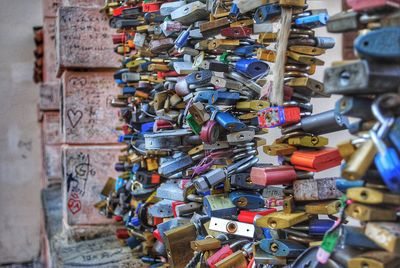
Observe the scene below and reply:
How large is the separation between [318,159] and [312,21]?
35 centimetres

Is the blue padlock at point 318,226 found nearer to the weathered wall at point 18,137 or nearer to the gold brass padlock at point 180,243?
the gold brass padlock at point 180,243

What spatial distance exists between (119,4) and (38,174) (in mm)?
4888

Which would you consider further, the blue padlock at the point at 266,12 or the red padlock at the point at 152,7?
the red padlock at the point at 152,7

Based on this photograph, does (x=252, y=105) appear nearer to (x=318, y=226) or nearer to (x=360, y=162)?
(x=318, y=226)

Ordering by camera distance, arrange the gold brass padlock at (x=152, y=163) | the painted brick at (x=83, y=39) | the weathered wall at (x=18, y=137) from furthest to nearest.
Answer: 1. the weathered wall at (x=18, y=137)
2. the painted brick at (x=83, y=39)
3. the gold brass padlock at (x=152, y=163)

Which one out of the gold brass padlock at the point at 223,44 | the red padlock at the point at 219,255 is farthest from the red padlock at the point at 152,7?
the red padlock at the point at 219,255

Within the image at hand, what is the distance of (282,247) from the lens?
4.78 feet

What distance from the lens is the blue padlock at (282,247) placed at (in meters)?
1.44

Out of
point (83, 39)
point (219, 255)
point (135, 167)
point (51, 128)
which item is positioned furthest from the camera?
point (51, 128)

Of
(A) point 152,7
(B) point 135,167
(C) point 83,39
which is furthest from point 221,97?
(C) point 83,39

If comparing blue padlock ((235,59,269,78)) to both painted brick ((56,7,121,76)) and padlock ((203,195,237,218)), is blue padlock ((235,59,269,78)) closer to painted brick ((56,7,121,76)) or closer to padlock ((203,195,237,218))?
padlock ((203,195,237,218))

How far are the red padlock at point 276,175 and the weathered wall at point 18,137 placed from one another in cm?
630

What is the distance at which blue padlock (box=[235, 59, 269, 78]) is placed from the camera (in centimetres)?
178

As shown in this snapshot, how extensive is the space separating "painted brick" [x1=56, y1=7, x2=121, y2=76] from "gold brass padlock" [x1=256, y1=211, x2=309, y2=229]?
2650 mm
